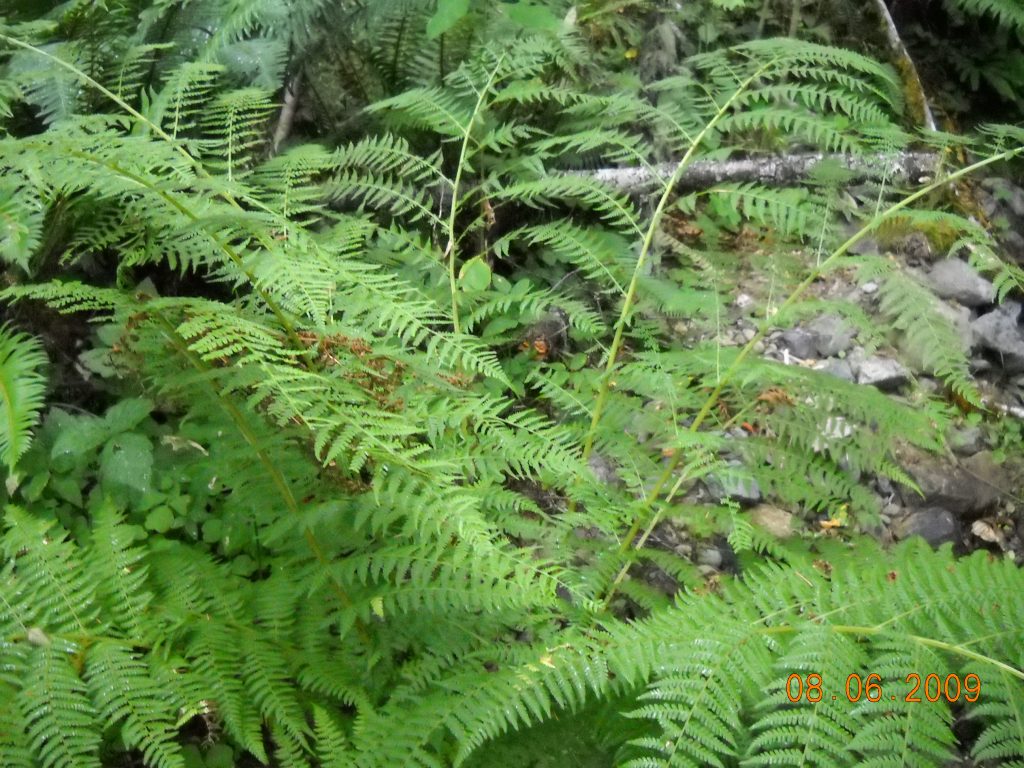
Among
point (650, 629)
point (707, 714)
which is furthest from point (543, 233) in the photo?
point (707, 714)

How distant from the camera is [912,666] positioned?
1463 millimetres

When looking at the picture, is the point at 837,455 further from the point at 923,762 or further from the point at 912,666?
the point at 923,762

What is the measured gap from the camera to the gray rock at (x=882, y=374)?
118 inches

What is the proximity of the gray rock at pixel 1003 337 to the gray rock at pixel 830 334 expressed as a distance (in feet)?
2.21

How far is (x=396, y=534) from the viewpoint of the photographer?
185cm

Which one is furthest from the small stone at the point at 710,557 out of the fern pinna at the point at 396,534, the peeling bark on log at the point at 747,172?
the peeling bark on log at the point at 747,172

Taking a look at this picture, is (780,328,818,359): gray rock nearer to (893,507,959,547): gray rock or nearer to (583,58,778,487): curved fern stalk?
(893,507,959,547): gray rock

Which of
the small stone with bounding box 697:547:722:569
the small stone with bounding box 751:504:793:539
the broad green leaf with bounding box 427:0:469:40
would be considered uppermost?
the broad green leaf with bounding box 427:0:469:40

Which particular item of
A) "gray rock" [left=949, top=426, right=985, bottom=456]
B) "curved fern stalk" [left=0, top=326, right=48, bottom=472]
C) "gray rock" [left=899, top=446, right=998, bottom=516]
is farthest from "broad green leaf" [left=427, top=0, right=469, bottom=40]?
"gray rock" [left=949, top=426, right=985, bottom=456]

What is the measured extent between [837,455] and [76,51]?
242 cm

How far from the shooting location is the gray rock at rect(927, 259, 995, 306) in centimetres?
345
